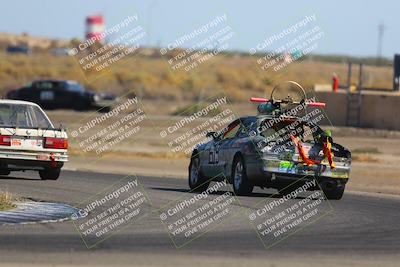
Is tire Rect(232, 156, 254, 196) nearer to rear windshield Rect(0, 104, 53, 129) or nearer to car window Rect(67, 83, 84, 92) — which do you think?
rear windshield Rect(0, 104, 53, 129)

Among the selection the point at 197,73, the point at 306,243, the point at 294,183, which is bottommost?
the point at 197,73

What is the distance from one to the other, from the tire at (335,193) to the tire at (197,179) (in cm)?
246

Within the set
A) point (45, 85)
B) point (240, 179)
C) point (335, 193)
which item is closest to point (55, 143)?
point (240, 179)

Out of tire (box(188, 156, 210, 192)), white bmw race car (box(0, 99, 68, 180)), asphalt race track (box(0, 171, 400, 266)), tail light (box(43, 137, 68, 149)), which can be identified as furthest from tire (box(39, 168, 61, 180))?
asphalt race track (box(0, 171, 400, 266))

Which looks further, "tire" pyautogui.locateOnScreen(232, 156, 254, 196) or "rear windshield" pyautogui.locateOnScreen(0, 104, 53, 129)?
"rear windshield" pyautogui.locateOnScreen(0, 104, 53, 129)

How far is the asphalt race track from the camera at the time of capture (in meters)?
12.2

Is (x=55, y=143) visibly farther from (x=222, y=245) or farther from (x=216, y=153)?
(x=222, y=245)

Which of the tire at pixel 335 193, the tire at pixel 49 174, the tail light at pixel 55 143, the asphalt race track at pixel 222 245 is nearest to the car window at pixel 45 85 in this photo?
the tire at pixel 49 174

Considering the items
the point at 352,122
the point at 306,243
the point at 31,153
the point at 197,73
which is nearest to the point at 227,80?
the point at 197,73

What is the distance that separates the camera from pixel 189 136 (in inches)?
1559

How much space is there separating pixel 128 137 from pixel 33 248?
2775 cm

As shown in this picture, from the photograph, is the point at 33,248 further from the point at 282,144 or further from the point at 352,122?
the point at 352,122

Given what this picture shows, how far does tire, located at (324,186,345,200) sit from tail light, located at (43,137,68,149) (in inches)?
208

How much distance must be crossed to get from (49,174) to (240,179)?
16.0 ft
